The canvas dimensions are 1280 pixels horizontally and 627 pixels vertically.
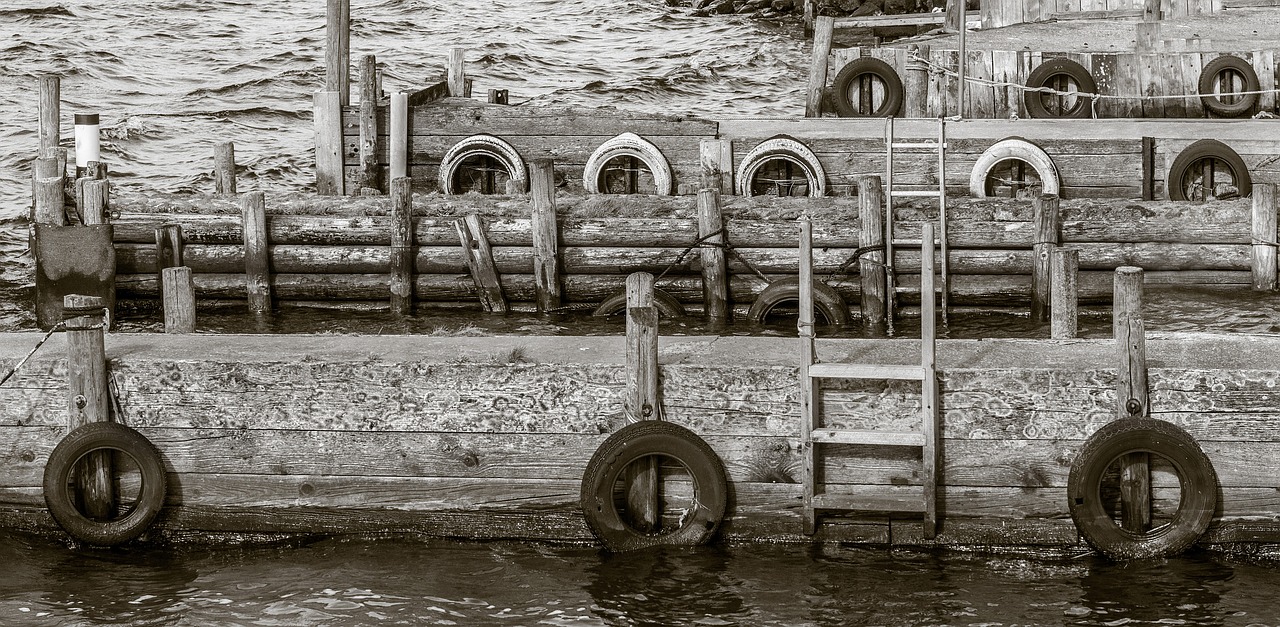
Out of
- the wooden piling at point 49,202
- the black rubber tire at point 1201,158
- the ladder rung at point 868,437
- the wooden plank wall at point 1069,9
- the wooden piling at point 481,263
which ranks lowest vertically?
the ladder rung at point 868,437

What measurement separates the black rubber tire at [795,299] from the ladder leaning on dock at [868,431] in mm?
5139

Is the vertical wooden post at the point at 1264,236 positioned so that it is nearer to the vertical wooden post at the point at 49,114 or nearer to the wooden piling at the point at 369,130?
the wooden piling at the point at 369,130

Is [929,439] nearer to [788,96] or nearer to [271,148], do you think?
[271,148]

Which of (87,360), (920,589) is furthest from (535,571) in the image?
(87,360)

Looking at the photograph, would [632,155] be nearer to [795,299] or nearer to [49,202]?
[795,299]

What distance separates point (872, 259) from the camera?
14.2 meters

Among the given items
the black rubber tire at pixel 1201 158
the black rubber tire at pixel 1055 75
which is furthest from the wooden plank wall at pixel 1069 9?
the black rubber tire at pixel 1201 158

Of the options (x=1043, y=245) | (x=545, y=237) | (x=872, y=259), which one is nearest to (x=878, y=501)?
(x=872, y=259)

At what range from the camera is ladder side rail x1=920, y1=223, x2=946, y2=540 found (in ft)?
27.9

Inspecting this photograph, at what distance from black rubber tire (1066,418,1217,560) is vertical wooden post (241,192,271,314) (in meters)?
9.20

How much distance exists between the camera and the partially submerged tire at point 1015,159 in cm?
1647

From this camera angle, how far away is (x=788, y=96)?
3303 centimetres

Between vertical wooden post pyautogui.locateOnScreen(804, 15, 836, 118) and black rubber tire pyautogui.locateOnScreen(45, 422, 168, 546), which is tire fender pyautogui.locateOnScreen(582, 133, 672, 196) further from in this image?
black rubber tire pyautogui.locateOnScreen(45, 422, 168, 546)

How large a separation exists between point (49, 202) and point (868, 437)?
906 cm
